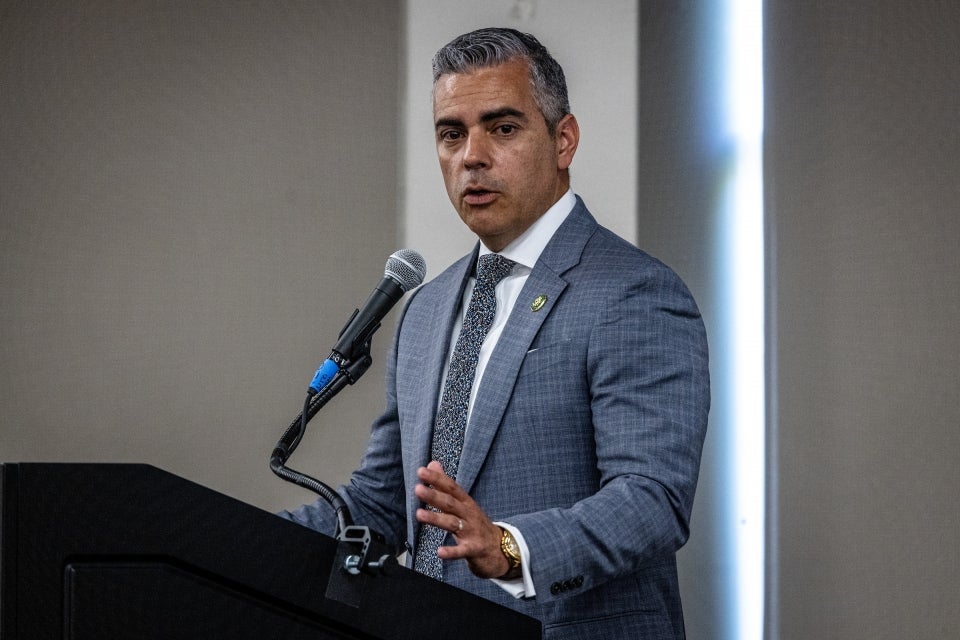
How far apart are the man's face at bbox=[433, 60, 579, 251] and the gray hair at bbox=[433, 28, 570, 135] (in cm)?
1

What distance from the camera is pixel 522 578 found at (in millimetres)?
1027

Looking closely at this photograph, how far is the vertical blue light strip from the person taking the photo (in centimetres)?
202

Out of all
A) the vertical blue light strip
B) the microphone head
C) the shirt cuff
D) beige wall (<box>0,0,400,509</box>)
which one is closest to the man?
the shirt cuff

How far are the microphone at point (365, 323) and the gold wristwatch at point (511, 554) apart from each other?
0.90 ft

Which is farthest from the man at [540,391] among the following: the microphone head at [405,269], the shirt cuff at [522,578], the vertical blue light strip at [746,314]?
the vertical blue light strip at [746,314]

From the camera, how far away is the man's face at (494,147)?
1.52m

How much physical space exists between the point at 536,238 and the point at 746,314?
68 cm

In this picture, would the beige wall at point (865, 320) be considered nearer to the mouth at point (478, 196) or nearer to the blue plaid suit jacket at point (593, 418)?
the blue plaid suit jacket at point (593, 418)

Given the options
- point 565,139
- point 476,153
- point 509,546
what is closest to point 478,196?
point 476,153

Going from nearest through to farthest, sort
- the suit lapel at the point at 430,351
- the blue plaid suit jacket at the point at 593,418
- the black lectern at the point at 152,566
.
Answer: the black lectern at the point at 152,566 < the blue plaid suit jacket at the point at 593,418 < the suit lapel at the point at 430,351

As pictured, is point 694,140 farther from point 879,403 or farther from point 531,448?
point 531,448

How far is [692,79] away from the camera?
2.17 m

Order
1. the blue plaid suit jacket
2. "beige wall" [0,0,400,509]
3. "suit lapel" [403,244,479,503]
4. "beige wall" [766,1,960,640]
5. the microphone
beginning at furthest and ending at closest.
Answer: "beige wall" [0,0,400,509]
"beige wall" [766,1,960,640]
"suit lapel" [403,244,479,503]
the blue plaid suit jacket
the microphone

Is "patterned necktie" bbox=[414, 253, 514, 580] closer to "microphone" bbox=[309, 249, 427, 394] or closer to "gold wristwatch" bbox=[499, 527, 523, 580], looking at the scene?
"microphone" bbox=[309, 249, 427, 394]
